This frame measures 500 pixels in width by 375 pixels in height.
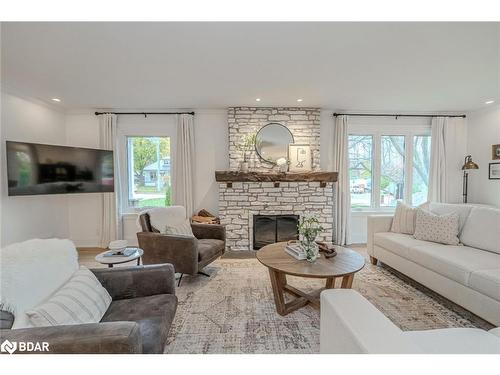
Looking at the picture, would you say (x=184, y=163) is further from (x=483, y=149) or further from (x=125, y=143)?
(x=483, y=149)

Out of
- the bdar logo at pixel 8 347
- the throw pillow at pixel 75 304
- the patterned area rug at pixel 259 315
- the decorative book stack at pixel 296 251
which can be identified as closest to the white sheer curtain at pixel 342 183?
the patterned area rug at pixel 259 315

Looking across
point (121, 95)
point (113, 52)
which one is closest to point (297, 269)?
point (113, 52)

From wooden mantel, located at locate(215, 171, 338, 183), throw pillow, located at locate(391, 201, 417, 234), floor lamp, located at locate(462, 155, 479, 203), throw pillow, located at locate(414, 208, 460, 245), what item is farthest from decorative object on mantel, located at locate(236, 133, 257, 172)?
floor lamp, located at locate(462, 155, 479, 203)

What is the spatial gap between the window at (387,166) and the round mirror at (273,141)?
4.14 ft

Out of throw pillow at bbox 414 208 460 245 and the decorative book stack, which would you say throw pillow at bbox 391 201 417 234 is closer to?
throw pillow at bbox 414 208 460 245

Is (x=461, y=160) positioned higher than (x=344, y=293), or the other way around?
(x=461, y=160)

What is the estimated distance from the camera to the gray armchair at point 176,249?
2.67m

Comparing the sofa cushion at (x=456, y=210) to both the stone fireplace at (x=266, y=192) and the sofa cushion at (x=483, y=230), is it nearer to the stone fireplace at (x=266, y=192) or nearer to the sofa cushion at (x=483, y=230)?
the sofa cushion at (x=483, y=230)

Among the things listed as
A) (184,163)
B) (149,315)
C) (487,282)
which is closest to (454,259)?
(487,282)

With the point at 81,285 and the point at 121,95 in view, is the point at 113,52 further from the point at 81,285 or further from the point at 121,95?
the point at 81,285

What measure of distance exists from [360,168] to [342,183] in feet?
1.76

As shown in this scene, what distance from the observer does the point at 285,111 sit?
419 cm

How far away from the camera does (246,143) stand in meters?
4.18
